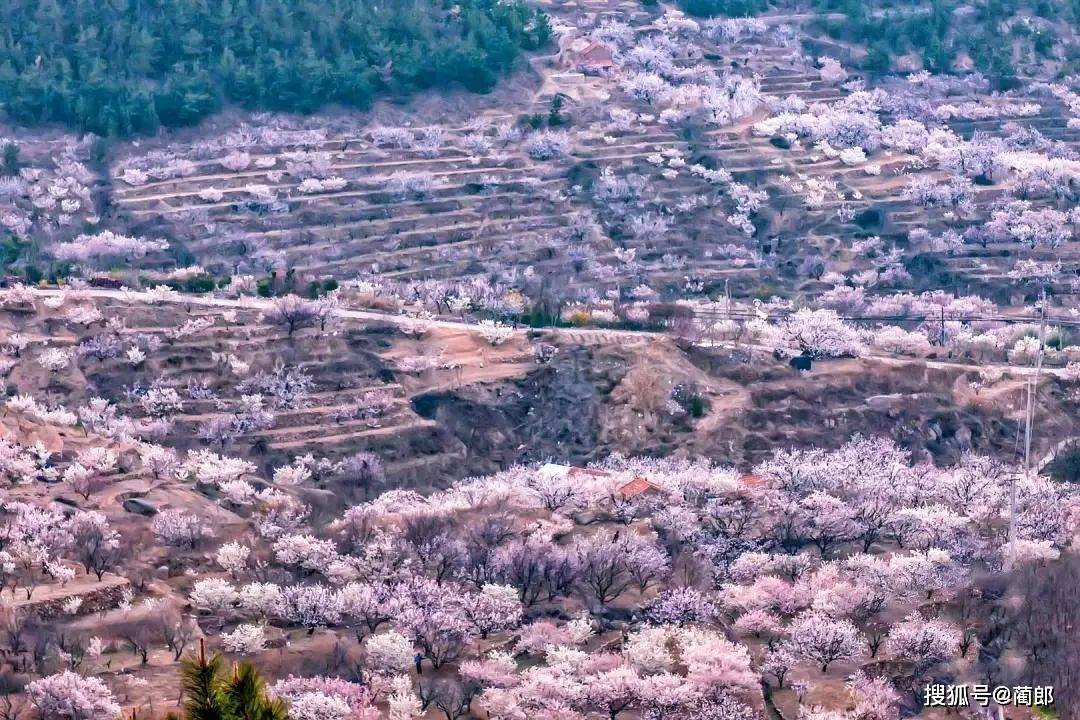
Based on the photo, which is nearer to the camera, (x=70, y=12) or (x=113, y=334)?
(x=113, y=334)

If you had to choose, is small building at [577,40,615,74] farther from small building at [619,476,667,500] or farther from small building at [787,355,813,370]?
small building at [619,476,667,500]

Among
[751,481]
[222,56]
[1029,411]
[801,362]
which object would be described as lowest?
[801,362]

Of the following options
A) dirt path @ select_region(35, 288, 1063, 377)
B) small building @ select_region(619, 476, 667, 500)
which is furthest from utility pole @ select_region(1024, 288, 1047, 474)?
small building @ select_region(619, 476, 667, 500)

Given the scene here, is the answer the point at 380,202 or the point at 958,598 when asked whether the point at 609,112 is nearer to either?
the point at 380,202

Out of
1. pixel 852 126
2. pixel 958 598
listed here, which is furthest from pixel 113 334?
pixel 852 126

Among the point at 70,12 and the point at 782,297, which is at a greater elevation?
the point at 70,12

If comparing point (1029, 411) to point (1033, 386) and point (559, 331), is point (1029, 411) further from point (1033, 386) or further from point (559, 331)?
point (559, 331)

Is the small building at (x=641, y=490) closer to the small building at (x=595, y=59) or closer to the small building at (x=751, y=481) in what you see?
the small building at (x=751, y=481)

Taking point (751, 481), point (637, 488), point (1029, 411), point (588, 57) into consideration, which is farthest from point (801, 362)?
point (588, 57)
